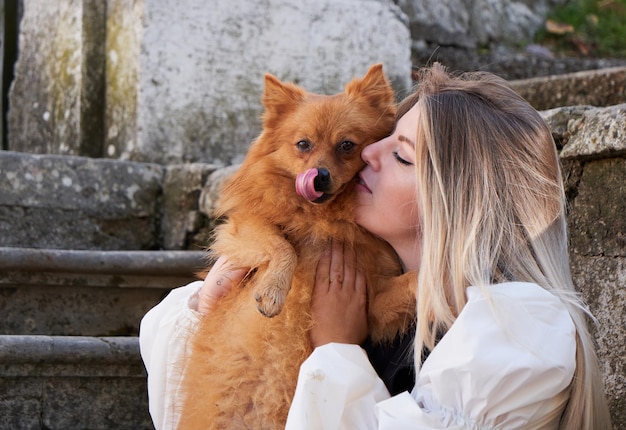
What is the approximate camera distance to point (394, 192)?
2.56 m

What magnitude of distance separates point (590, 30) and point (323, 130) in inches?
174

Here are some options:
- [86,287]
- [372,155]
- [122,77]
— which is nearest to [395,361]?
[372,155]

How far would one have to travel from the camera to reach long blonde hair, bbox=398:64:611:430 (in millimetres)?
2285

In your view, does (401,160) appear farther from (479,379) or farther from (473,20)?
(473,20)

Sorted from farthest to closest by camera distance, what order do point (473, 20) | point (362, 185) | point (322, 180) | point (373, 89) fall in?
1. point (473, 20)
2. point (373, 89)
3. point (362, 185)
4. point (322, 180)

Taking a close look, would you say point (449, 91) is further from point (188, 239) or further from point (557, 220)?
point (188, 239)

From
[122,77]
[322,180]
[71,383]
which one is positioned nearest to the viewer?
[322,180]

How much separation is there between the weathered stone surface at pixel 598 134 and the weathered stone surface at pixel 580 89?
4.84ft

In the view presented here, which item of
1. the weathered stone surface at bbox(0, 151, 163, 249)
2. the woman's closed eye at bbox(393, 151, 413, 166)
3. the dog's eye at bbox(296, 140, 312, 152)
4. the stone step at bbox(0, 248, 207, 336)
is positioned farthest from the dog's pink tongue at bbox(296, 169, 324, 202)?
the weathered stone surface at bbox(0, 151, 163, 249)

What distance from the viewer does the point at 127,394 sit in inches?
149

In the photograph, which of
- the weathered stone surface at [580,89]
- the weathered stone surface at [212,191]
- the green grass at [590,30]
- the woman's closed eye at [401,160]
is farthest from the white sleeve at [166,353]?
the green grass at [590,30]

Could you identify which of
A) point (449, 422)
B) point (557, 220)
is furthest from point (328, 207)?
point (449, 422)

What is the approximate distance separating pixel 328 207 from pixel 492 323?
0.77m

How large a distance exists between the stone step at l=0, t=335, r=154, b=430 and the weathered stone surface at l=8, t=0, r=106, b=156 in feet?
5.39
